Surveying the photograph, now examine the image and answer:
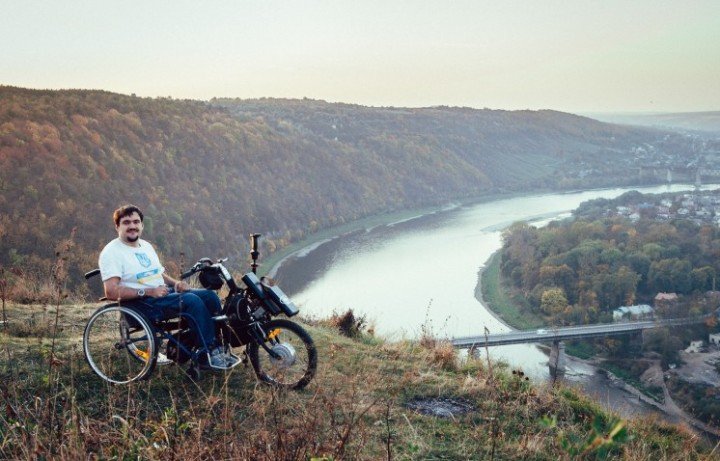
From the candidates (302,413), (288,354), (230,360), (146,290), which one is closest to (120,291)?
(146,290)

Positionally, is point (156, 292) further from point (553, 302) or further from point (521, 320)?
point (553, 302)

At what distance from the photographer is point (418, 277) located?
43406 mm

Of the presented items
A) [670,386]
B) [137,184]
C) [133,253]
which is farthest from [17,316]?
[137,184]

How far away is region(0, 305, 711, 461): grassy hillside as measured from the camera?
2.58 metres

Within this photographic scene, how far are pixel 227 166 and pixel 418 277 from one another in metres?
33.5

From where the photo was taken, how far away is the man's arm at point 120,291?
3.91 metres

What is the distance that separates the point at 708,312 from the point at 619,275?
6456 millimetres

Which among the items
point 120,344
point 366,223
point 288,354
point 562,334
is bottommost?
point 562,334

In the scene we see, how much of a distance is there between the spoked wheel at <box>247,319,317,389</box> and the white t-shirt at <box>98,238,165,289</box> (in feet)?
2.92

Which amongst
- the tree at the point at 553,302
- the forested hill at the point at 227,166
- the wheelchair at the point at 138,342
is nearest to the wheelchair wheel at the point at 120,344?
the wheelchair at the point at 138,342

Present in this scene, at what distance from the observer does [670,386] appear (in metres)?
27.4

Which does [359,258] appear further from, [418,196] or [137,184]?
[418,196]

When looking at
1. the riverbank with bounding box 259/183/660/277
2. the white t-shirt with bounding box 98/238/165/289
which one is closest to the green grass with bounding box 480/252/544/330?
the riverbank with bounding box 259/183/660/277

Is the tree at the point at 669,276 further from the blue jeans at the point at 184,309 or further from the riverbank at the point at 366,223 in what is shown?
the blue jeans at the point at 184,309
